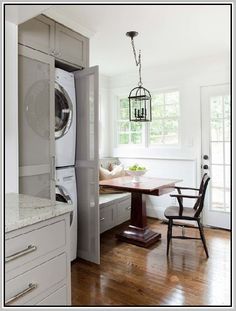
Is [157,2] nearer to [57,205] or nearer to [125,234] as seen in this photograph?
[57,205]

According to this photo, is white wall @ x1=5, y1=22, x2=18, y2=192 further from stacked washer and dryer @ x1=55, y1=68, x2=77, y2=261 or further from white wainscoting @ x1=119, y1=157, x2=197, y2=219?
white wainscoting @ x1=119, y1=157, x2=197, y2=219

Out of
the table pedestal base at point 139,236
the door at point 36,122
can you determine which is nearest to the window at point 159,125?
the table pedestal base at point 139,236

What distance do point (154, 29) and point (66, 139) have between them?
100 cm

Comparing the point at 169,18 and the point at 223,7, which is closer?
the point at 223,7

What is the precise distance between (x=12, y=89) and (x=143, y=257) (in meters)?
1.66

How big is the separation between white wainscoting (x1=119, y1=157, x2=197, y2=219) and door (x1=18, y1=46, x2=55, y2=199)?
1839mm

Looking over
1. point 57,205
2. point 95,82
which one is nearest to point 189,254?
point 57,205

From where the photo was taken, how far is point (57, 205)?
40.6 inches

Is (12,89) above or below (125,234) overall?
above

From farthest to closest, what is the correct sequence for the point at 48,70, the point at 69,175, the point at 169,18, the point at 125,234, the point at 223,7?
the point at 125,234 → the point at 69,175 → the point at 48,70 → the point at 169,18 → the point at 223,7

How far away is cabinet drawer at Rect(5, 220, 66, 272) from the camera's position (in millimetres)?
816

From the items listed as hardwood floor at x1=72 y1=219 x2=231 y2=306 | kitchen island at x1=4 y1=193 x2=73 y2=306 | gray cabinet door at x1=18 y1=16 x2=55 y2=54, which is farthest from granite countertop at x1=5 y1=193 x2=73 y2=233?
gray cabinet door at x1=18 y1=16 x2=55 y2=54

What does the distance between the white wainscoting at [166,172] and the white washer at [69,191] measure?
1.54 metres

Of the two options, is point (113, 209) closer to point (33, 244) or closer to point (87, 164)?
point (87, 164)
